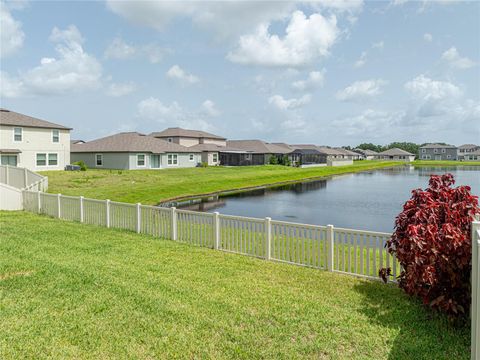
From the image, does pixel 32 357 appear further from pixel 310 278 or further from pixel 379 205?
pixel 379 205

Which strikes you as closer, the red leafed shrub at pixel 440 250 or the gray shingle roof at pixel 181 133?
the red leafed shrub at pixel 440 250

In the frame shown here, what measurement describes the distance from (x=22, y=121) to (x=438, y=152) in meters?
136

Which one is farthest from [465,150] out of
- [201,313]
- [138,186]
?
[201,313]

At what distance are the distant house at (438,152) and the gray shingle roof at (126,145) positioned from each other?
115402 millimetres

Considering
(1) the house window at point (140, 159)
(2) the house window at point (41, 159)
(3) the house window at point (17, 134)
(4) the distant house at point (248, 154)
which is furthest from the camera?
(4) the distant house at point (248, 154)

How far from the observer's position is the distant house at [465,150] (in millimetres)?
130875

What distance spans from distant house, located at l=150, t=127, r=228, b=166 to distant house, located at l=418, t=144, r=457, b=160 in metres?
98.9

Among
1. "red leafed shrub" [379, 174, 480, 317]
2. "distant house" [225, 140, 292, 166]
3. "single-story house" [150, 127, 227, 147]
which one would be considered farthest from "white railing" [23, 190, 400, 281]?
"single-story house" [150, 127, 227, 147]

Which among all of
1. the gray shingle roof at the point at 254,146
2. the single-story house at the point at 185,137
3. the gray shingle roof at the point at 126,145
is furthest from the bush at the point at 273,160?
the gray shingle roof at the point at 126,145

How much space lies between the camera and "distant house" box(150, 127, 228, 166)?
58.5 meters

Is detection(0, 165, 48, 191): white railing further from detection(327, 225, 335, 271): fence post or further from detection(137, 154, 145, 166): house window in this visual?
detection(137, 154, 145, 166): house window

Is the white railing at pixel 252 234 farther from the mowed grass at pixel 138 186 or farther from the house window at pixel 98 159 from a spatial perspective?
the house window at pixel 98 159

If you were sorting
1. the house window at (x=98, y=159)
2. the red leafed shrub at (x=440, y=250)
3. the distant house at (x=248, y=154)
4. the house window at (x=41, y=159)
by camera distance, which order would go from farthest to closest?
the distant house at (x=248, y=154) → the house window at (x=98, y=159) → the house window at (x=41, y=159) → the red leafed shrub at (x=440, y=250)

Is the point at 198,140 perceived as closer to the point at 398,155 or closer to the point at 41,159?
the point at 41,159
